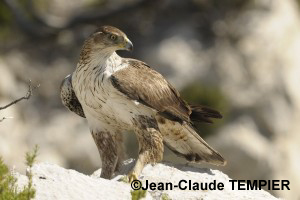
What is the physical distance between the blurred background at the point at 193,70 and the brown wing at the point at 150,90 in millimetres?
14555

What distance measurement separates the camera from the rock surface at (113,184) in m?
8.39

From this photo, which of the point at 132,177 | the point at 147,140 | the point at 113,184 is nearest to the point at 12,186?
the point at 113,184

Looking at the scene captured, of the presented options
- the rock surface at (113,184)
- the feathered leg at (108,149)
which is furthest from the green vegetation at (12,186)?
the feathered leg at (108,149)

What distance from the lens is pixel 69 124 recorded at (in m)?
26.9

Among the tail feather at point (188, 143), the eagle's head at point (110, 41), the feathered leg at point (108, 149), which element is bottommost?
the feathered leg at point (108, 149)

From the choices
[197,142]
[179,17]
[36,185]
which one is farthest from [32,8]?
[36,185]

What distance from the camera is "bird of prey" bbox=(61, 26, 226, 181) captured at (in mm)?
10172

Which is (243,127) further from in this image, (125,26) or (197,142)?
(197,142)

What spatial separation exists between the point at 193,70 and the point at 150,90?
672 inches

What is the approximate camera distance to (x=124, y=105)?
10.2 metres

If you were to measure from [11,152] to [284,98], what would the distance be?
352 inches

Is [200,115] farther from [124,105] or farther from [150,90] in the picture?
[124,105]

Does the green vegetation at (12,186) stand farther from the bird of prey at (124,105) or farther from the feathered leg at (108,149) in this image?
the feathered leg at (108,149)

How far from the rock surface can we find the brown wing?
2.28 ft
